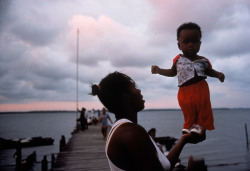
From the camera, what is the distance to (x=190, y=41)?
177 cm

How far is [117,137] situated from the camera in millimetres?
1578

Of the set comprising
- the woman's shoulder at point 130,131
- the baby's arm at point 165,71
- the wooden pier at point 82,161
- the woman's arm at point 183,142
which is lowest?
the wooden pier at point 82,161

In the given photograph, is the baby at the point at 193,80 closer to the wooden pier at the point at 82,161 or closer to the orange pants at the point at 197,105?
the orange pants at the point at 197,105

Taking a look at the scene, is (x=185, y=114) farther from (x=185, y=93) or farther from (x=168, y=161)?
(x=168, y=161)

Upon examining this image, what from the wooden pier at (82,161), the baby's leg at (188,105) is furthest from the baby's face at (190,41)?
the wooden pier at (82,161)

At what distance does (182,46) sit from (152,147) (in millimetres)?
865

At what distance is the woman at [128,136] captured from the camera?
145cm

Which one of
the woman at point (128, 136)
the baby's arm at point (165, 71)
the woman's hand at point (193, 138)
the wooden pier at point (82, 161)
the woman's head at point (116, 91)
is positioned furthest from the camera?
the wooden pier at point (82, 161)

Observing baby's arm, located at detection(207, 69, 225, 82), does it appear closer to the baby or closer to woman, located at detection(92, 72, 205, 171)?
the baby

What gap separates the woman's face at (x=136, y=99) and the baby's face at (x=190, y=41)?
1.72 feet

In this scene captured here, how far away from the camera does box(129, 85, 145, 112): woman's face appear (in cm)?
182

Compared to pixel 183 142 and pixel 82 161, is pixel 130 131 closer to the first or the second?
pixel 183 142

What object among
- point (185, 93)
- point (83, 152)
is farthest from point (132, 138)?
point (83, 152)

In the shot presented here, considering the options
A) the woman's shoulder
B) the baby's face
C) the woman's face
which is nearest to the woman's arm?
the woman's shoulder
